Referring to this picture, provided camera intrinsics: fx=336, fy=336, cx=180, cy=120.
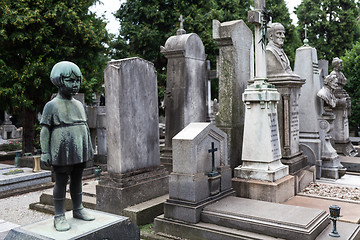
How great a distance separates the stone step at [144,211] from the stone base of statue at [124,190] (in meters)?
0.14

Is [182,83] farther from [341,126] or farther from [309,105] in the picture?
[341,126]

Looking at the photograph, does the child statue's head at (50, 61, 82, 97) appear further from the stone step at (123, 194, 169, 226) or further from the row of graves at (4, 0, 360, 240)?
the stone step at (123, 194, 169, 226)

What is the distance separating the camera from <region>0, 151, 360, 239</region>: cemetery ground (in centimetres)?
605

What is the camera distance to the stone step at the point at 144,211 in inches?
233

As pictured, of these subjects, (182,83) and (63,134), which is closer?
(63,134)

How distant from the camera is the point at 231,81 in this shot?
25.6ft

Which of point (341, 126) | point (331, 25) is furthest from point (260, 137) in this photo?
point (331, 25)

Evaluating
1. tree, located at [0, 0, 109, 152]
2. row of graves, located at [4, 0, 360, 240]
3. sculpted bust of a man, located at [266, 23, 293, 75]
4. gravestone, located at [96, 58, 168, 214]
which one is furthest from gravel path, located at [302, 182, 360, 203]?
tree, located at [0, 0, 109, 152]

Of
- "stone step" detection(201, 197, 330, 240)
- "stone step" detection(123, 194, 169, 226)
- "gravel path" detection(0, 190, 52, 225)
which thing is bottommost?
"gravel path" detection(0, 190, 52, 225)

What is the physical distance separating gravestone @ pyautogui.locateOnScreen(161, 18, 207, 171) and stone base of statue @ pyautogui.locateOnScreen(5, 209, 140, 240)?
14.8 ft

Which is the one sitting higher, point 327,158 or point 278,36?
point 278,36

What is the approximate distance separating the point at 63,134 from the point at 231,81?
488 cm

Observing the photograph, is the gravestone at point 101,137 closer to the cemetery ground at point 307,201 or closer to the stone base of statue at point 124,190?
the cemetery ground at point 307,201

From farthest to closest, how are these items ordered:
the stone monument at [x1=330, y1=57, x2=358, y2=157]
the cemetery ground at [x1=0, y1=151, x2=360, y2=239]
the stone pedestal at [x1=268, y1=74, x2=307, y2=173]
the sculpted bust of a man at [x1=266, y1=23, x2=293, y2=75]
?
the stone monument at [x1=330, y1=57, x2=358, y2=157] → the sculpted bust of a man at [x1=266, y1=23, x2=293, y2=75] → the stone pedestal at [x1=268, y1=74, x2=307, y2=173] → the cemetery ground at [x1=0, y1=151, x2=360, y2=239]
